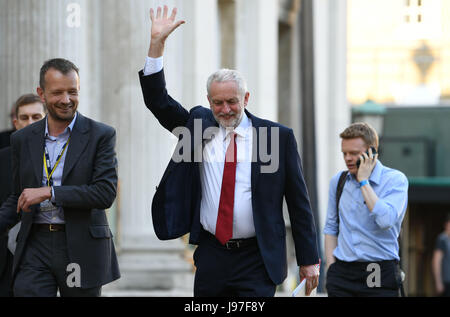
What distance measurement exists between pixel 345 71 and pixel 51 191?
18.7 m

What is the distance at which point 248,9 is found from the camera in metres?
15.6

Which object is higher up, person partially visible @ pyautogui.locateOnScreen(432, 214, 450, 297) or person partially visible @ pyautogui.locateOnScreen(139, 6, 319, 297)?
person partially visible @ pyautogui.locateOnScreen(139, 6, 319, 297)

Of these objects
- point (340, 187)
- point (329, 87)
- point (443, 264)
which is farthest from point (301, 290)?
point (329, 87)

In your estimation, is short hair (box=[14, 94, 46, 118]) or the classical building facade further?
the classical building facade

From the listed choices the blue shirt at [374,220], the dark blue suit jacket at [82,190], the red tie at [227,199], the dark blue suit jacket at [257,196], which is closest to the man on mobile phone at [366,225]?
the blue shirt at [374,220]

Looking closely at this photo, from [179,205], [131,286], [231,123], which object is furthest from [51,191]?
[131,286]

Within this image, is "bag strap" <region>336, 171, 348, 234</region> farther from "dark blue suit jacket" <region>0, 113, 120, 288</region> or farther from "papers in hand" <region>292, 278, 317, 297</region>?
"dark blue suit jacket" <region>0, 113, 120, 288</region>

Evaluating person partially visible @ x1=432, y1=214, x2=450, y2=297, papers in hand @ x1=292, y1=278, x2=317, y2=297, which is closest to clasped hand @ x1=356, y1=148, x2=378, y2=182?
papers in hand @ x1=292, y1=278, x2=317, y2=297

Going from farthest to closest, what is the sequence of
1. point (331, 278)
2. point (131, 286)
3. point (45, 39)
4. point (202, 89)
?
point (202, 89) → point (131, 286) → point (45, 39) → point (331, 278)

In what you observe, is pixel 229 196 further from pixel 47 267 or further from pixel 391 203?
pixel 391 203

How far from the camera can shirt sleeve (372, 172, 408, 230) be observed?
6254 millimetres

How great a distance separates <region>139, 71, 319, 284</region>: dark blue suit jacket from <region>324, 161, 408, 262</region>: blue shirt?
4.05ft

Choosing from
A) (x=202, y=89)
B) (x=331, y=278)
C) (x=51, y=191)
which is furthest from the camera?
(x=202, y=89)

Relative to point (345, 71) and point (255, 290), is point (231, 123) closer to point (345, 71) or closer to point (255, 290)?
point (255, 290)
